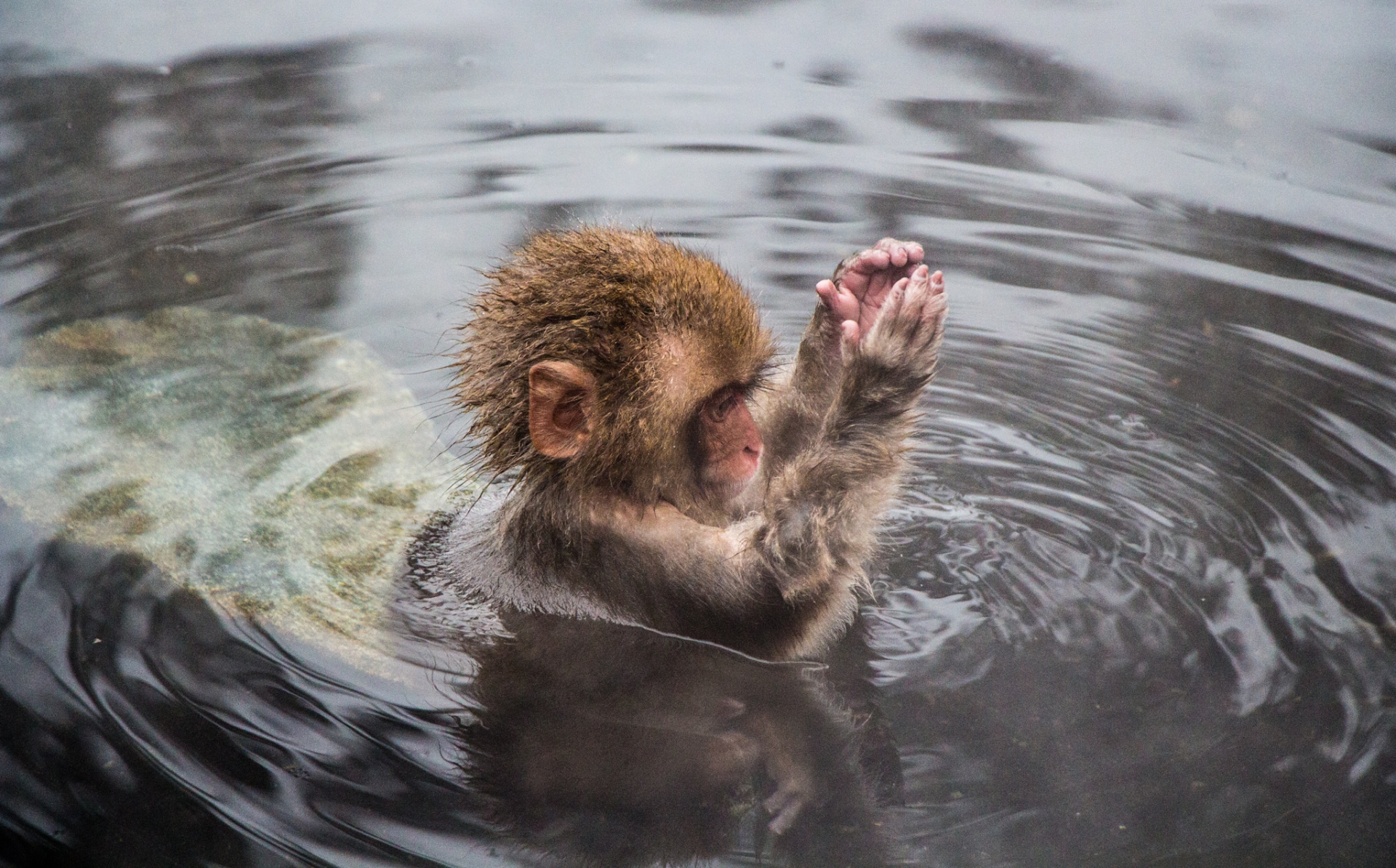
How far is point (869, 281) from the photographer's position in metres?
3.82

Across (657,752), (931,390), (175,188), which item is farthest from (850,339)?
(175,188)

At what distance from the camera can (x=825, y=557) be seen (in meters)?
3.68

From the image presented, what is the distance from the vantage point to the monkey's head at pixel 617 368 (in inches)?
142

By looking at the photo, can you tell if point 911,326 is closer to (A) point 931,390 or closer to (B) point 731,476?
(B) point 731,476

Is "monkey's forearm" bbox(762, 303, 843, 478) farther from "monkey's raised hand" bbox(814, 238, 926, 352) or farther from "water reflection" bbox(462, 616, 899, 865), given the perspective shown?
"water reflection" bbox(462, 616, 899, 865)

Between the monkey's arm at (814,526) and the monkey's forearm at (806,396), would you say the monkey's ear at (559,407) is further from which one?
the monkey's forearm at (806,396)

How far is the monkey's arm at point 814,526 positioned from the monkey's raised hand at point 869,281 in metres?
0.22

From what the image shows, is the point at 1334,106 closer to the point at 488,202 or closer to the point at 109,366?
the point at 488,202

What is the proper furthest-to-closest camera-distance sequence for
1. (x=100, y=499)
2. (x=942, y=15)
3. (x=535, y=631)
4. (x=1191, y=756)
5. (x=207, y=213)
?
(x=942, y=15), (x=207, y=213), (x=100, y=499), (x=535, y=631), (x=1191, y=756)

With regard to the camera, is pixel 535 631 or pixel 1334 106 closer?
pixel 535 631

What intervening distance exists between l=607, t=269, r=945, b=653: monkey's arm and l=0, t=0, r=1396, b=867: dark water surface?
0.26 metres

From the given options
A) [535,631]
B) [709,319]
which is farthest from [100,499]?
[709,319]

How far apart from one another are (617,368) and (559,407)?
21cm

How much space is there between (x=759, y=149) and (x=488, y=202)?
5.66 ft
